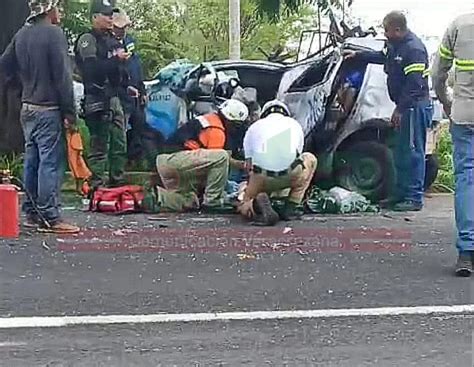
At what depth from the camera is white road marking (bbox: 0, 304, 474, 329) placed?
5.35m

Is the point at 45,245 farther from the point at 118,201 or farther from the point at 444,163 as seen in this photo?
the point at 444,163

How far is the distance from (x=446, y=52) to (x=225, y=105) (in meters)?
3.64

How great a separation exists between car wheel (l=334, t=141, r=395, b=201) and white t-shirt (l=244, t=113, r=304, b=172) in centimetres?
160

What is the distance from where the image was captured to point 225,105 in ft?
33.4

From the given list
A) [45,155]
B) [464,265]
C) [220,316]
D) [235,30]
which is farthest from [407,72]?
[235,30]

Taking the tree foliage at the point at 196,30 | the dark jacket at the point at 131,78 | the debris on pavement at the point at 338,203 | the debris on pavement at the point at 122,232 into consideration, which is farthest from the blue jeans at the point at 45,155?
the tree foliage at the point at 196,30

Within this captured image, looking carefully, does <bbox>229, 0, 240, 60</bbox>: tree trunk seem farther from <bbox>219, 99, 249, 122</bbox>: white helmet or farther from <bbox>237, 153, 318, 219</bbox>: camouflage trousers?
<bbox>237, 153, 318, 219</bbox>: camouflage trousers

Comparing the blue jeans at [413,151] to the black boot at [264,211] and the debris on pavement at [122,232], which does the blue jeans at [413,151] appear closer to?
the black boot at [264,211]

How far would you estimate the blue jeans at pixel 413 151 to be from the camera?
415 inches

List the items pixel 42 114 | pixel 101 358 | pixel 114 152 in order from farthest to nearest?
pixel 114 152, pixel 42 114, pixel 101 358

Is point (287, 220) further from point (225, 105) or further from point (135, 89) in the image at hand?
point (135, 89)

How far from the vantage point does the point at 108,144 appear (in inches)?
426

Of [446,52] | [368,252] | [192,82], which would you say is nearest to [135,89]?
[192,82]

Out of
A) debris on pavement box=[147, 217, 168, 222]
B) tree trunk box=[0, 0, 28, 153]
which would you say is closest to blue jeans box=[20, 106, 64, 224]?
debris on pavement box=[147, 217, 168, 222]
